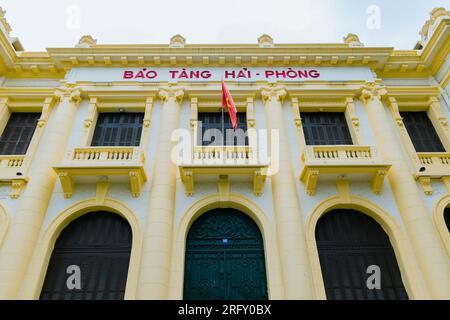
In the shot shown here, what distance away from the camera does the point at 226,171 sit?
1095 cm

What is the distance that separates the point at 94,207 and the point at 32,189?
2.26 metres

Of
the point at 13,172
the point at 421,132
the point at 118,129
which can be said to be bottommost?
the point at 13,172

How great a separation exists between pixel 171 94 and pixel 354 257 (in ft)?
31.8

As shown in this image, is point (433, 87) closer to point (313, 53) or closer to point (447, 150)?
point (447, 150)

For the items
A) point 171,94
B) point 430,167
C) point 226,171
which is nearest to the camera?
point 226,171

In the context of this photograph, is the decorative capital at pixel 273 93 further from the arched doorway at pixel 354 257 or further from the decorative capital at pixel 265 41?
the arched doorway at pixel 354 257

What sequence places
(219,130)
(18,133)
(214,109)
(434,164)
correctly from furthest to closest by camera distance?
(214,109) < (219,130) < (18,133) < (434,164)

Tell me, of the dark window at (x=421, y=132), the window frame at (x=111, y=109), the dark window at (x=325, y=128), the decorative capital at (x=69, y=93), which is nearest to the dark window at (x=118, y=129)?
the window frame at (x=111, y=109)

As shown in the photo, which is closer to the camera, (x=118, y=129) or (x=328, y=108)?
(x=118, y=129)

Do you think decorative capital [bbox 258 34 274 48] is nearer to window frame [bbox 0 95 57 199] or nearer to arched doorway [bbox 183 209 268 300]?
arched doorway [bbox 183 209 268 300]

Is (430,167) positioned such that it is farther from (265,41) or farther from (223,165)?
(265,41)

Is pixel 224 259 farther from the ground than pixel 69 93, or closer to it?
closer to it

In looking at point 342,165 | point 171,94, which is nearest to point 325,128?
point 342,165

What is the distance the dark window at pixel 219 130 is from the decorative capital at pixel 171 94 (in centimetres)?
120
